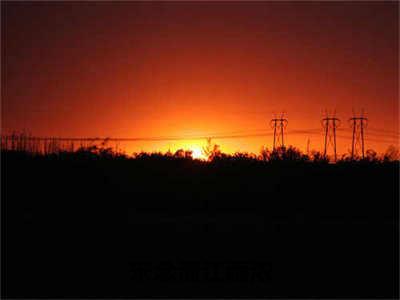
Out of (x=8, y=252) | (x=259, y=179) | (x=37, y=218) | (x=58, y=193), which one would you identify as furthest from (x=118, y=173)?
(x=8, y=252)

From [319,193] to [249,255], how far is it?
12428 mm

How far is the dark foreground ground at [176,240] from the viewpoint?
10594 mm

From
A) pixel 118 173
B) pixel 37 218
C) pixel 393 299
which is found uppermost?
pixel 118 173

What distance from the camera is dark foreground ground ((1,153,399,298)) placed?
10.6 meters

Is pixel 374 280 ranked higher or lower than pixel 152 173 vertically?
lower

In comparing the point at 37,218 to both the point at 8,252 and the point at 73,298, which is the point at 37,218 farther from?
the point at 73,298

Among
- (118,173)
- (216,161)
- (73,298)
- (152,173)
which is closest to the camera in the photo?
(73,298)

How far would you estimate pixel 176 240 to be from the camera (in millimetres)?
13883

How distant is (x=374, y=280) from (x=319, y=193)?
13.5 meters

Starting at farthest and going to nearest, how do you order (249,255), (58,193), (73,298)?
(58,193) → (249,255) → (73,298)

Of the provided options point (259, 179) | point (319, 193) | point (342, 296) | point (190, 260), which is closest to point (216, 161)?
point (259, 179)

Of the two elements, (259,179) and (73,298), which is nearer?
(73,298)

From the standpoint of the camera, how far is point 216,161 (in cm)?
2945

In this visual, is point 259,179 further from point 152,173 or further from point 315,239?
point 315,239
